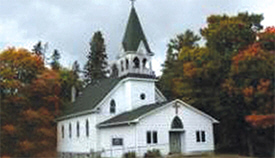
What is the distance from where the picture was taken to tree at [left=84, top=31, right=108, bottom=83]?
253 feet

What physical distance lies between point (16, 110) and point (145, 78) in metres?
14.2

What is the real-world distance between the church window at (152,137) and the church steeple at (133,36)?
9.26 meters

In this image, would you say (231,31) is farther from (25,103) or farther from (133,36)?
(25,103)

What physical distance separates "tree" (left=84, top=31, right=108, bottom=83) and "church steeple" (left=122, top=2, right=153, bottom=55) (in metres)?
32.5

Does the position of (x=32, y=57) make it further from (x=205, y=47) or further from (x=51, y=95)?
(x=205, y=47)

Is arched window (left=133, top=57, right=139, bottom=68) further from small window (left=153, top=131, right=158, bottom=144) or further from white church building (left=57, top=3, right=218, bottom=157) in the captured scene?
small window (left=153, top=131, right=158, bottom=144)

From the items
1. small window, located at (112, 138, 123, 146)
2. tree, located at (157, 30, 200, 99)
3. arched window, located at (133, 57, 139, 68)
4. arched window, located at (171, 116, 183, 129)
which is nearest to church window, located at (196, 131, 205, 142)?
arched window, located at (171, 116, 183, 129)

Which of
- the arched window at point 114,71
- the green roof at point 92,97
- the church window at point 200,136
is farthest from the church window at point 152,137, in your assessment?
the arched window at point 114,71

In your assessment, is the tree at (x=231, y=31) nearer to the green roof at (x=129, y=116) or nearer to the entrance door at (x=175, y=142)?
the green roof at (x=129, y=116)

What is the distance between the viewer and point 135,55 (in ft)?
140

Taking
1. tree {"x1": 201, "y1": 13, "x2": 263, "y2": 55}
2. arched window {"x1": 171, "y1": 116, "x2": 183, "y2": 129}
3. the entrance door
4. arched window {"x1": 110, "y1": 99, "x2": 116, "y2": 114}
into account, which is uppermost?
tree {"x1": 201, "y1": 13, "x2": 263, "y2": 55}

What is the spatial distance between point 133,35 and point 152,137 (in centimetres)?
1129

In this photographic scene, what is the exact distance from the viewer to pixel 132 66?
42.5 metres

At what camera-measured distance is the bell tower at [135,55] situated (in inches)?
1673
